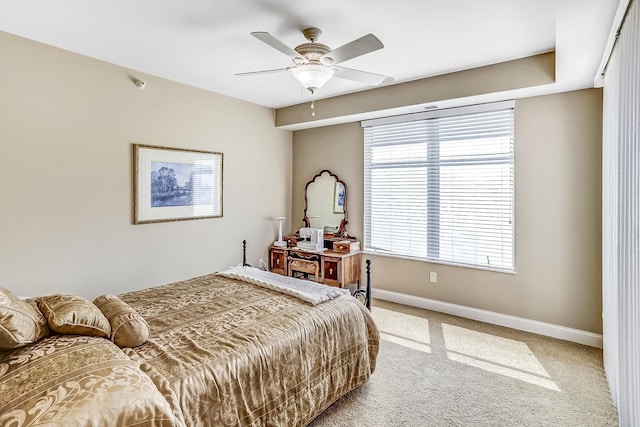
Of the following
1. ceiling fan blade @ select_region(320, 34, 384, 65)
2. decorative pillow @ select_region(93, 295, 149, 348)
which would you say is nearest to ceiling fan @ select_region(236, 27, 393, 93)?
ceiling fan blade @ select_region(320, 34, 384, 65)

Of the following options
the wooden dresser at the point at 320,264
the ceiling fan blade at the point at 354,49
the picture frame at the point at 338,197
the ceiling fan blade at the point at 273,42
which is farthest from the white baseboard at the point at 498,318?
the ceiling fan blade at the point at 273,42

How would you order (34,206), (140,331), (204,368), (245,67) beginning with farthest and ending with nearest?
(245,67) → (34,206) → (140,331) → (204,368)

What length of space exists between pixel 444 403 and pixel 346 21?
2.84m

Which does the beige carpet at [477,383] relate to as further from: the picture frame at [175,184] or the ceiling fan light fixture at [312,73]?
the picture frame at [175,184]

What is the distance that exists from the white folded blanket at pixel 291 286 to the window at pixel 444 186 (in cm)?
190

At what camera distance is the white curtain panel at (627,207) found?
5.30 ft

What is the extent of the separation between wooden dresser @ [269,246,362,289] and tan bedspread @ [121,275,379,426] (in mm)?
1700

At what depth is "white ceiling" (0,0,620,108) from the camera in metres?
2.21

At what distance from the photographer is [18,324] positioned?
4.48 feet

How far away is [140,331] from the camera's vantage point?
5.60ft

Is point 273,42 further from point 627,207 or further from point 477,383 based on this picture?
point 477,383

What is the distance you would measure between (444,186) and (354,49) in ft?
7.90

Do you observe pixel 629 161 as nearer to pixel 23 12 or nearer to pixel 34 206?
pixel 23 12

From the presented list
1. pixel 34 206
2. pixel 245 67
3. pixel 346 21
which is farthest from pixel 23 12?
pixel 346 21
